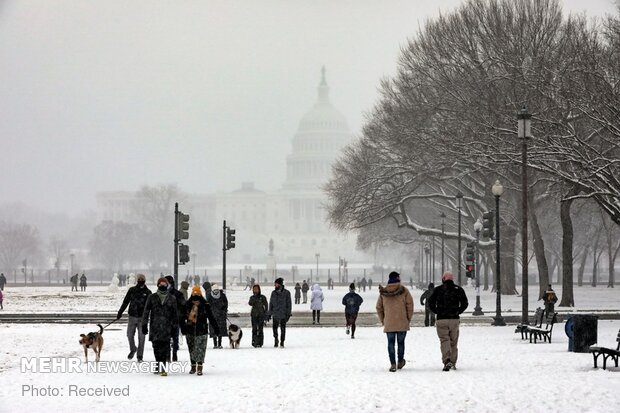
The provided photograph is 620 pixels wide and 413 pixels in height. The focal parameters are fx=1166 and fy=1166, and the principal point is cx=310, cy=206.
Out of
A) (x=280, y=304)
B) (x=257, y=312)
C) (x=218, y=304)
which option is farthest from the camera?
(x=280, y=304)

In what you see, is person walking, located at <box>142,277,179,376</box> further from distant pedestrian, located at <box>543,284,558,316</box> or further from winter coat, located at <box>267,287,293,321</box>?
distant pedestrian, located at <box>543,284,558,316</box>

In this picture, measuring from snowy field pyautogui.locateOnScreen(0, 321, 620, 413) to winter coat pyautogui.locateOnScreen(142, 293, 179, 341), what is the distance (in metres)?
0.75

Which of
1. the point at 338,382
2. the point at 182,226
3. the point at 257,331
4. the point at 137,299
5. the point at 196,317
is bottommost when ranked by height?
the point at 338,382

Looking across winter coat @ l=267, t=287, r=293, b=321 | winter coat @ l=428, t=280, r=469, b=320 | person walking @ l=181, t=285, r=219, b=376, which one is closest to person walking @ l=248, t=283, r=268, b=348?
winter coat @ l=267, t=287, r=293, b=321

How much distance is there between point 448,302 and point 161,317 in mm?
5023

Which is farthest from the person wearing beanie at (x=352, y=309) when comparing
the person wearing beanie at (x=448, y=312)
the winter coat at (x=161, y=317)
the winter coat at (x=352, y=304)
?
the winter coat at (x=161, y=317)

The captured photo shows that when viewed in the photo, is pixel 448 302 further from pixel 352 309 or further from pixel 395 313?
pixel 352 309

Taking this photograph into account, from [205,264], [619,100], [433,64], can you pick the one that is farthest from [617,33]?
[205,264]

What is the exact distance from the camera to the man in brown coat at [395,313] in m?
20.5

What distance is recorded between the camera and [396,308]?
67.5ft

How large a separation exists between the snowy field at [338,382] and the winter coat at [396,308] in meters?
0.84

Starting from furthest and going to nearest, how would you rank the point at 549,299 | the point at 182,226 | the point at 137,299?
the point at 182,226 → the point at 549,299 → the point at 137,299

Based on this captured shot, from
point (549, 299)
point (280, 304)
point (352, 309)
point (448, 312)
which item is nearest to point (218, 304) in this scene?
point (280, 304)

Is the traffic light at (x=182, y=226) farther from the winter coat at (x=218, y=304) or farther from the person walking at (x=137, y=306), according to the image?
the person walking at (x=137, y=306)
